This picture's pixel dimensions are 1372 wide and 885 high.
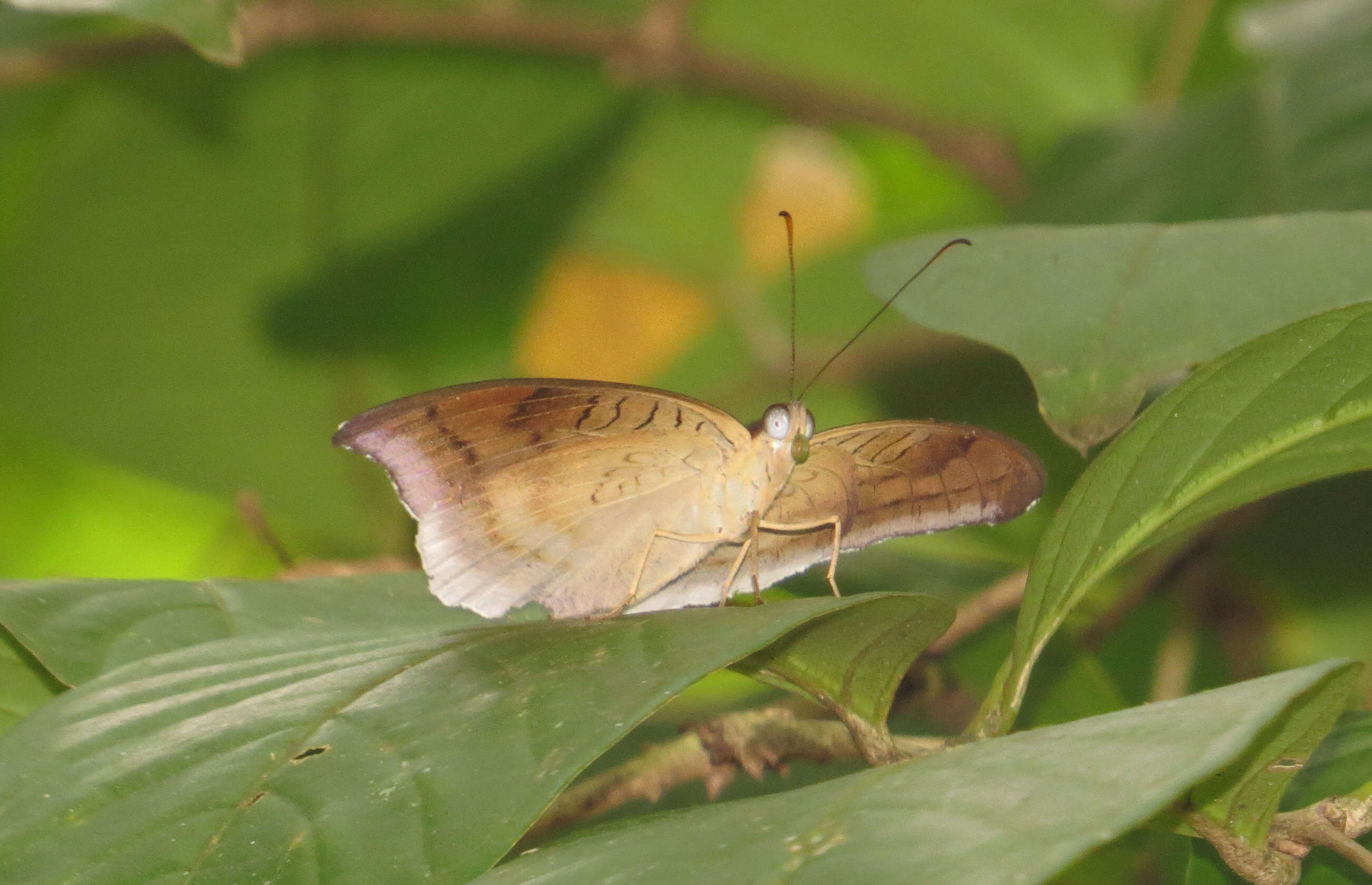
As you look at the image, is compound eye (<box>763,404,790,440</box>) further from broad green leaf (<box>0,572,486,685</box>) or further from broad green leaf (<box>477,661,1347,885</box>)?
broad green leaf (<box>477,661,1347,885</box>)

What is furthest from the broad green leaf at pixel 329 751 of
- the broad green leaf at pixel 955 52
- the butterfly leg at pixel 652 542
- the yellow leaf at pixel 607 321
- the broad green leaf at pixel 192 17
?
the broad green leaf at pixel 955 52

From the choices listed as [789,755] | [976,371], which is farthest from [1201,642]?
[789,755]

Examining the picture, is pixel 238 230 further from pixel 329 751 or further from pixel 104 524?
pixel 329 751

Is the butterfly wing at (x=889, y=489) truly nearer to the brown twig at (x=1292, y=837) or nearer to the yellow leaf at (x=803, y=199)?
the brown twig at (x=1292, y=837)

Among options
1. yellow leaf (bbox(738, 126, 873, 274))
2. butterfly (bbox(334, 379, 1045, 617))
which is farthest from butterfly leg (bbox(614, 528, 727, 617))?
yellow leaf (bbox(738, 126, 873, 274))

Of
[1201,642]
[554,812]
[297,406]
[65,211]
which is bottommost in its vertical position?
[1201,642]

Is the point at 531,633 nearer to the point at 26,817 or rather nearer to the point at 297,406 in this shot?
the point at 26,817
